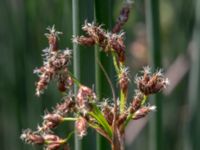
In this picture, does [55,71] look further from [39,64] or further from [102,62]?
[39,64]

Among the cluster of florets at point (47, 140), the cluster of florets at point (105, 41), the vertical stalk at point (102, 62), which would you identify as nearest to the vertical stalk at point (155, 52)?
the vertical stalk at point (102, 62)

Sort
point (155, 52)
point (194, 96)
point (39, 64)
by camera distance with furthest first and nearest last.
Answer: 1. point (39, 64)
2. point (194, 96)
3. point (155, 52)

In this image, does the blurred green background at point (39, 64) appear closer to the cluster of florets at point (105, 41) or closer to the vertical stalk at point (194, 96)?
the vertical stalk at point (194, 96)

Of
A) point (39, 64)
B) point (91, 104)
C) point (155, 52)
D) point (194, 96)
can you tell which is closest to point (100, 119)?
point (91, 104)

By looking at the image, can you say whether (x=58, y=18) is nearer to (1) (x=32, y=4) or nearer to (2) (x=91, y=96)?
(1) (x=32, y=4)

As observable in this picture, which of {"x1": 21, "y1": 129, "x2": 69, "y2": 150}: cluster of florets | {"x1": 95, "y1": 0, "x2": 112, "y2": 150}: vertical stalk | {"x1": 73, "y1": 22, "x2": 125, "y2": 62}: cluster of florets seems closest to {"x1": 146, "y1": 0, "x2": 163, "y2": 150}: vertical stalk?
{"x1": 95, "y1": 0, "x2": 112, "y2": 150}: vertical stalk
